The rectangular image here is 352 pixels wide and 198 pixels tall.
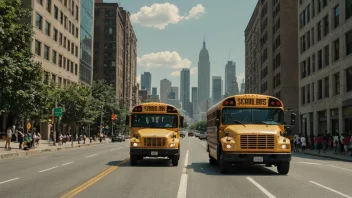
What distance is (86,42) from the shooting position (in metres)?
96.7

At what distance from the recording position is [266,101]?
1781 centimetres

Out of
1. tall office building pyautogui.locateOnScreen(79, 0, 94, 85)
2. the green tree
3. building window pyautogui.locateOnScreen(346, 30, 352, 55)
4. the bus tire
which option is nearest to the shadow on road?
the bus tire

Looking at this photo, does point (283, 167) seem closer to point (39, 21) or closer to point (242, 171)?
point (242, 171)

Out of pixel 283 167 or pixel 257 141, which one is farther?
pixel 283 167

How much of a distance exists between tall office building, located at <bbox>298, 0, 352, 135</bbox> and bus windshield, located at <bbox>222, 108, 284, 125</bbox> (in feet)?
98.5

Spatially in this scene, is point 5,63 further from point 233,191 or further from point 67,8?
point 67,8

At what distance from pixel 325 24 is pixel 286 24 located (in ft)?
94.2

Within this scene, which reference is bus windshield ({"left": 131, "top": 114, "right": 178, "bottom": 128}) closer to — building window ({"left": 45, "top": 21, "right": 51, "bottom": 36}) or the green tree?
the green tree

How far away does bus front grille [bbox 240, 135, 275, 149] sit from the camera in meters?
16.4

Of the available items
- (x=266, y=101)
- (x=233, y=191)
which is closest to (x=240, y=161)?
(x=266, y=101)

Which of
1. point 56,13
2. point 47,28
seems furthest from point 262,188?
point 56,13

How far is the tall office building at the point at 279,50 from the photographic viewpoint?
8119 centimetres

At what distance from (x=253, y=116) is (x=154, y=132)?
208 inches

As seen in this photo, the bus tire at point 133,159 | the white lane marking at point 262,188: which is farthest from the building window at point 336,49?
the white lane marking at point 262,188
